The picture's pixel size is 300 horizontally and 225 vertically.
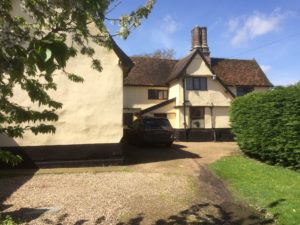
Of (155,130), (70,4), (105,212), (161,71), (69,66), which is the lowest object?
(105,212)

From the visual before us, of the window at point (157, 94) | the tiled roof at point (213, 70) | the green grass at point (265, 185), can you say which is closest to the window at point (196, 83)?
the tiled roof at point (213, 70)

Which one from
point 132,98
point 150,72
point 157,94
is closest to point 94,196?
point 132,98

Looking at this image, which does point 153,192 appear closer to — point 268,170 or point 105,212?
point 105,212

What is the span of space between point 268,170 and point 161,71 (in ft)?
66.4

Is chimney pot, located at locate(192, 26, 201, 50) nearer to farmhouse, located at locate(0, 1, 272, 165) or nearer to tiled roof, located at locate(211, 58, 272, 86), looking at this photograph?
farmhouse, located at locate(0, 1, 272, 165)

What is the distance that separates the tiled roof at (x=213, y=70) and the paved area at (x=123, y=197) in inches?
683

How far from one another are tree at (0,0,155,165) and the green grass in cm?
537

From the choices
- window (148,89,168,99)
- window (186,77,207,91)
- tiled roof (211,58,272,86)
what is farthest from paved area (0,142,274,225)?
tiled roof (211,58,272,86)

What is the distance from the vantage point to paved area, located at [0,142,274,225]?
7.55m

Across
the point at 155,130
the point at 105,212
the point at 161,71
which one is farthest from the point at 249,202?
the point at 161,71

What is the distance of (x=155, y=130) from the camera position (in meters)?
19.8

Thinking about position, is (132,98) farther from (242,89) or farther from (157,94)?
(242,89)

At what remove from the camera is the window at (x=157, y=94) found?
3034 cm

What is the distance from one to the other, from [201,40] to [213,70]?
12.0ft
